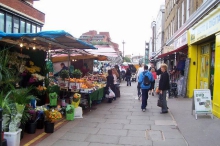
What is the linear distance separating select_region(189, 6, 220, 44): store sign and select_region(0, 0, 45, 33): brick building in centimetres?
1249

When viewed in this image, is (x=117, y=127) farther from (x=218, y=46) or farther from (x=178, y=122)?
(x=218, y=46)

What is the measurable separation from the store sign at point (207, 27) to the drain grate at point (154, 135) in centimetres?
454

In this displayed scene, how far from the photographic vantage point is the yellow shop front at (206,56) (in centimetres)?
838

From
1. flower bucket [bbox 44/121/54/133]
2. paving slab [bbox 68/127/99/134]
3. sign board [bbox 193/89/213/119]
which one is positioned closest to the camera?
flower bucket [bbox 44/121/54/133]

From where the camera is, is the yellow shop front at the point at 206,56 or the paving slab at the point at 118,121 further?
the yellow shop front at the point at 206,56

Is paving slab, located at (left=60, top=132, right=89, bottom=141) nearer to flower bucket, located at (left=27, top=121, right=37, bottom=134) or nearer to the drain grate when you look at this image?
flower bucket, located at (left=27, top=121, right=37, bottom=134)

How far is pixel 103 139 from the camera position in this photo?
573cm

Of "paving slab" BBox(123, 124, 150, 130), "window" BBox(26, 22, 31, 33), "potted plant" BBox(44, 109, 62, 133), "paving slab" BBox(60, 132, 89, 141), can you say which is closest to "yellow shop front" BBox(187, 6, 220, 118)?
"paving slab" BBox(123, 124, 150, 130)

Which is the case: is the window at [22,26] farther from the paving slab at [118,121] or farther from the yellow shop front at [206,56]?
the paving slab at [118,121]

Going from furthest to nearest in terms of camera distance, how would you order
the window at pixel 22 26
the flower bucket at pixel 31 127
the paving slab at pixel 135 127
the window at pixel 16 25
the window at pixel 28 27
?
the window at pixel 28 27 → the window at pixel 22 26 → the window at pixel 16 25 → the paving slab at pixel 135 127 → the flower bucket at pixel 31 127

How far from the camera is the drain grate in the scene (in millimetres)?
5840

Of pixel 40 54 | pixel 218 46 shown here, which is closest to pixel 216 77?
pixel 218 46

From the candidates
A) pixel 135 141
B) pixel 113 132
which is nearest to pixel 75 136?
pixel 113 132


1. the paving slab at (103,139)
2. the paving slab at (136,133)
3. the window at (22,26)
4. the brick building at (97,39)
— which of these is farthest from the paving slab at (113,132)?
the brick building at (97,39)
